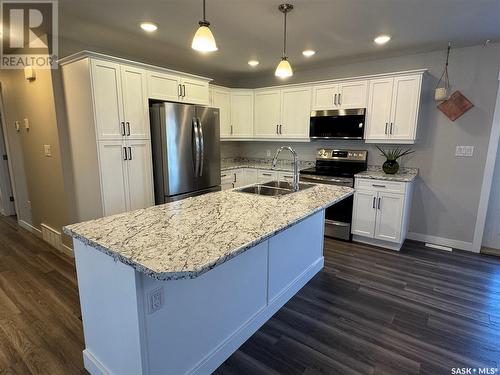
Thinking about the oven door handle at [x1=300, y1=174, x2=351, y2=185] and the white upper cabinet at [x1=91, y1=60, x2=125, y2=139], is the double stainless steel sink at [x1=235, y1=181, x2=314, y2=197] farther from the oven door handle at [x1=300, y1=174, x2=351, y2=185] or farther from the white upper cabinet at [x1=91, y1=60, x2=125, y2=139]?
the white upper cabinet at [x1=91, y1=60, x2=125, y2=139]

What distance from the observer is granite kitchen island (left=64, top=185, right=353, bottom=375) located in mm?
1230

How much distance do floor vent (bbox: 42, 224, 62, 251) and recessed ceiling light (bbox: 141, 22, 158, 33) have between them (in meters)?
2.61

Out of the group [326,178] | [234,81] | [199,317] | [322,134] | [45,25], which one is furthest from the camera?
[234,81]

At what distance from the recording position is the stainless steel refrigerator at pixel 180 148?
3127 mm

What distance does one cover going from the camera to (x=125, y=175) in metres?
2.99

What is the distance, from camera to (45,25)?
2631 millimetres

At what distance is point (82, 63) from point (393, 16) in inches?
115

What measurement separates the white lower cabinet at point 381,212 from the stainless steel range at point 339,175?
0.36 feet

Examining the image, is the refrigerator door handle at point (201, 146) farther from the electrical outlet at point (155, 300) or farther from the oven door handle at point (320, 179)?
the electrical outlet at point (155, 300)

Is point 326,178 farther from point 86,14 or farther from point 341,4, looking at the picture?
point 86,14

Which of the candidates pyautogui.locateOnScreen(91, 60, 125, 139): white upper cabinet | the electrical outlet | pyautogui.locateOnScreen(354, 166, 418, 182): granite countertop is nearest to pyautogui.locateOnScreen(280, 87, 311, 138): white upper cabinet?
pyautogui.locateOnScreen(354, 166, 418, 182): granite countertop

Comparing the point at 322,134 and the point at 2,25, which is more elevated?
the point at 2,25

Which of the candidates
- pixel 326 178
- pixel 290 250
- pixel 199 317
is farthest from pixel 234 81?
pixel 199 317

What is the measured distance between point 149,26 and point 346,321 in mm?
3167
